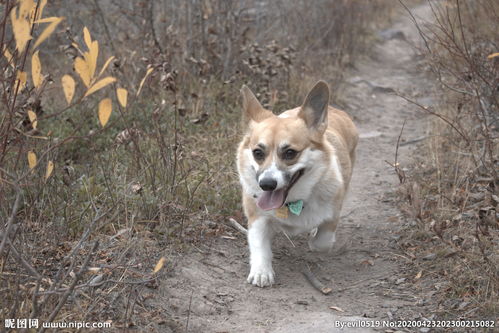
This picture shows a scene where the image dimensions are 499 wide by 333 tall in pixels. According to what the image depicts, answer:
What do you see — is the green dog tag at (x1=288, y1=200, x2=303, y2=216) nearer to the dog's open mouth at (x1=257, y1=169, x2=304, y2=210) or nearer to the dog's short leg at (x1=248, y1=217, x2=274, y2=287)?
the dog's open mouth at (x1=257, y1=169, x2=304, y2=210)

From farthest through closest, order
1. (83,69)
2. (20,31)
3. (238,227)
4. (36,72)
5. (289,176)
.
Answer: (238,227), (289,176), (36,72), (83,69), (20,31)

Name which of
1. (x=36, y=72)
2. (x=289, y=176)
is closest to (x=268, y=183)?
(x=289, y=176)

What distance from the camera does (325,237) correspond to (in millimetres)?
4281

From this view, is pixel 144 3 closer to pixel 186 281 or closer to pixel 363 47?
pixel 186 281

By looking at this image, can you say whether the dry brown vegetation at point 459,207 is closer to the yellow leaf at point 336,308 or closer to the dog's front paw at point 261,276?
the yellow leaf at point 336,308

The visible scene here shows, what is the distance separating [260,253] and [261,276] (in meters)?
0.18

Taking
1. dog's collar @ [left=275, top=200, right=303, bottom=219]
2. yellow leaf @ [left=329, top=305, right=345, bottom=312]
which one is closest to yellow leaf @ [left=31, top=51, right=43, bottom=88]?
dog's collar @ [left=275, top=200, right=303, bottom=219]

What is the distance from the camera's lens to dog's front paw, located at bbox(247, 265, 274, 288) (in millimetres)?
3893

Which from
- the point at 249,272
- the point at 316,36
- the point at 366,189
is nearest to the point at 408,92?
the point at 316,36

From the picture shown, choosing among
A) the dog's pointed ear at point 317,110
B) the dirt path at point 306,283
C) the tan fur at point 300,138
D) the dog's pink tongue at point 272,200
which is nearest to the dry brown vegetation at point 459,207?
the dirt path at point 306,283

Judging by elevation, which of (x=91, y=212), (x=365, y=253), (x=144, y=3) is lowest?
(x=365, y=253)

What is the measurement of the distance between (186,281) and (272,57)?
365 centimetres

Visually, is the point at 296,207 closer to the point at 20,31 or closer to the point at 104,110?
the point at 104,110

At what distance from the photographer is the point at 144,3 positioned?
6.43 m
